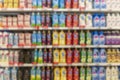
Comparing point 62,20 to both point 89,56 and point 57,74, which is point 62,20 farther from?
point 57,74

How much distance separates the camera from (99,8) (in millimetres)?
4273

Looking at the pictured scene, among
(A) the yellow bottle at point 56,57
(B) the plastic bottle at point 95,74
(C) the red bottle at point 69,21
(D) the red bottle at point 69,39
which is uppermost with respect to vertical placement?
(C) the red bottle at point 69,21

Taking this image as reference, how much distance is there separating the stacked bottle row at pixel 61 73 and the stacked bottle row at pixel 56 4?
50.1 inches

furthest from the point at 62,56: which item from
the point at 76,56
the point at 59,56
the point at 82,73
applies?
the point at 82,73

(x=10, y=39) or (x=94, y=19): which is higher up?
(x=94, y=19)

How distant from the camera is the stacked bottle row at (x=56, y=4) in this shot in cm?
422

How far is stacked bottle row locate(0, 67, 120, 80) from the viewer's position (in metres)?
4.11

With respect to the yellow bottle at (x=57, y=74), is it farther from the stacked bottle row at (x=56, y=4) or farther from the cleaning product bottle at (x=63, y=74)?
the stacked bottle row at (x=56, y=4)

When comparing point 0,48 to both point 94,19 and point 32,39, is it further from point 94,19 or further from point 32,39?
point 94,19

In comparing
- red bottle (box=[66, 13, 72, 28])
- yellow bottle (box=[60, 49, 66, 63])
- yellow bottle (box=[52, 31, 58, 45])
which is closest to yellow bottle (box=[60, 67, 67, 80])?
yellow bottle (box=[60, 49, 66, 63])

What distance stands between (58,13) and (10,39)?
1132mm

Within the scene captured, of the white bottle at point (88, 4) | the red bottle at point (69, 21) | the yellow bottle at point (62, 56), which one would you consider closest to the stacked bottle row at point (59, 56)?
the yellow bottle at point (62, 56)

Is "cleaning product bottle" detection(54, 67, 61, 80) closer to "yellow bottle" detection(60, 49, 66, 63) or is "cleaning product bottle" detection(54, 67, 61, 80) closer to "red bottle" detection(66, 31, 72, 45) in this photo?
"yellow bottle" detection(60, 49, 66, 63)

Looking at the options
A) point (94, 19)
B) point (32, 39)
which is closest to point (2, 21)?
point (32, 39)
